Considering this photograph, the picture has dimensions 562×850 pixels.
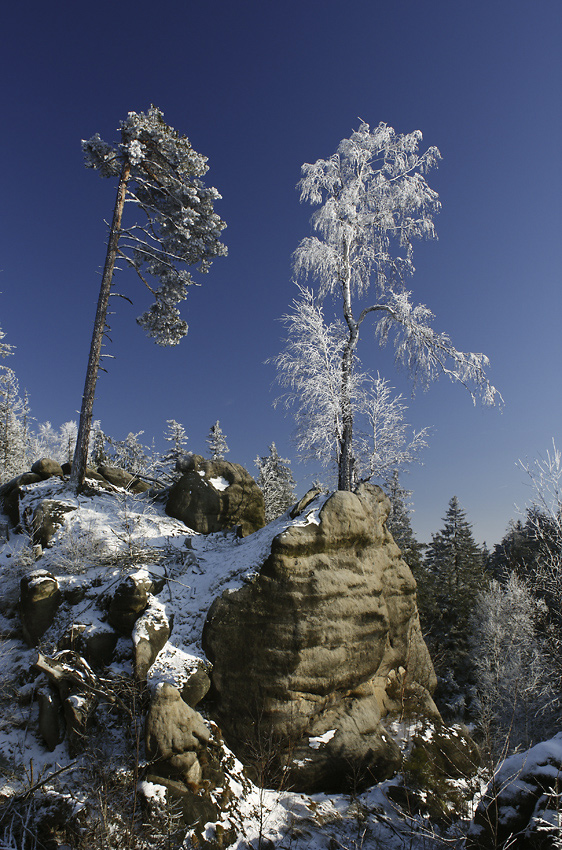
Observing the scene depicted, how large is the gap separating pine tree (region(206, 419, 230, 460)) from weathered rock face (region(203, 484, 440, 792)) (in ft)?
77.0

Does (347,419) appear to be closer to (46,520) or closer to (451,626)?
(46,520)

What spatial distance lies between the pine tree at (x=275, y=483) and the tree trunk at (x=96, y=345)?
16.2 metres

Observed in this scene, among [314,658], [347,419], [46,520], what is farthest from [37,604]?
[347,419]

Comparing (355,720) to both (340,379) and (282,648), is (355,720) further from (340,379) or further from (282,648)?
(340,379)

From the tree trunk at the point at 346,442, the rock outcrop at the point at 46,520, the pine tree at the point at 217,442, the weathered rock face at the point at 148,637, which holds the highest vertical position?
the pine tree at the point at 217,442

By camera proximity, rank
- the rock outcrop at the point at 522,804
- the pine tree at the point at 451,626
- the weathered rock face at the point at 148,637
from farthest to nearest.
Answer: the pine tree at the point at 451,626
the weathered rock face at the point at 148,637
the rock outcrop at the point at 522,804

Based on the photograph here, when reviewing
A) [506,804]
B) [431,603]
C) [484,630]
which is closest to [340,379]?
[506,804]

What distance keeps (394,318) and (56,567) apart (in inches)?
537

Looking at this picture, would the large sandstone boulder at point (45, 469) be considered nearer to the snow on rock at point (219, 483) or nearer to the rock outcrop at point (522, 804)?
the snow on rock at point (219, 483)

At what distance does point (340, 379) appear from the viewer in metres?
14.1

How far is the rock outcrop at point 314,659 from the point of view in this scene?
725cm

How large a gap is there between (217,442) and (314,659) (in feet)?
84.3

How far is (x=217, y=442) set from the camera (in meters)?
32.6

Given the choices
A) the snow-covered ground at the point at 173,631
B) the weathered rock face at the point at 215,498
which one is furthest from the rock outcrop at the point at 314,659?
the weathered rock face at the point at 215,498
